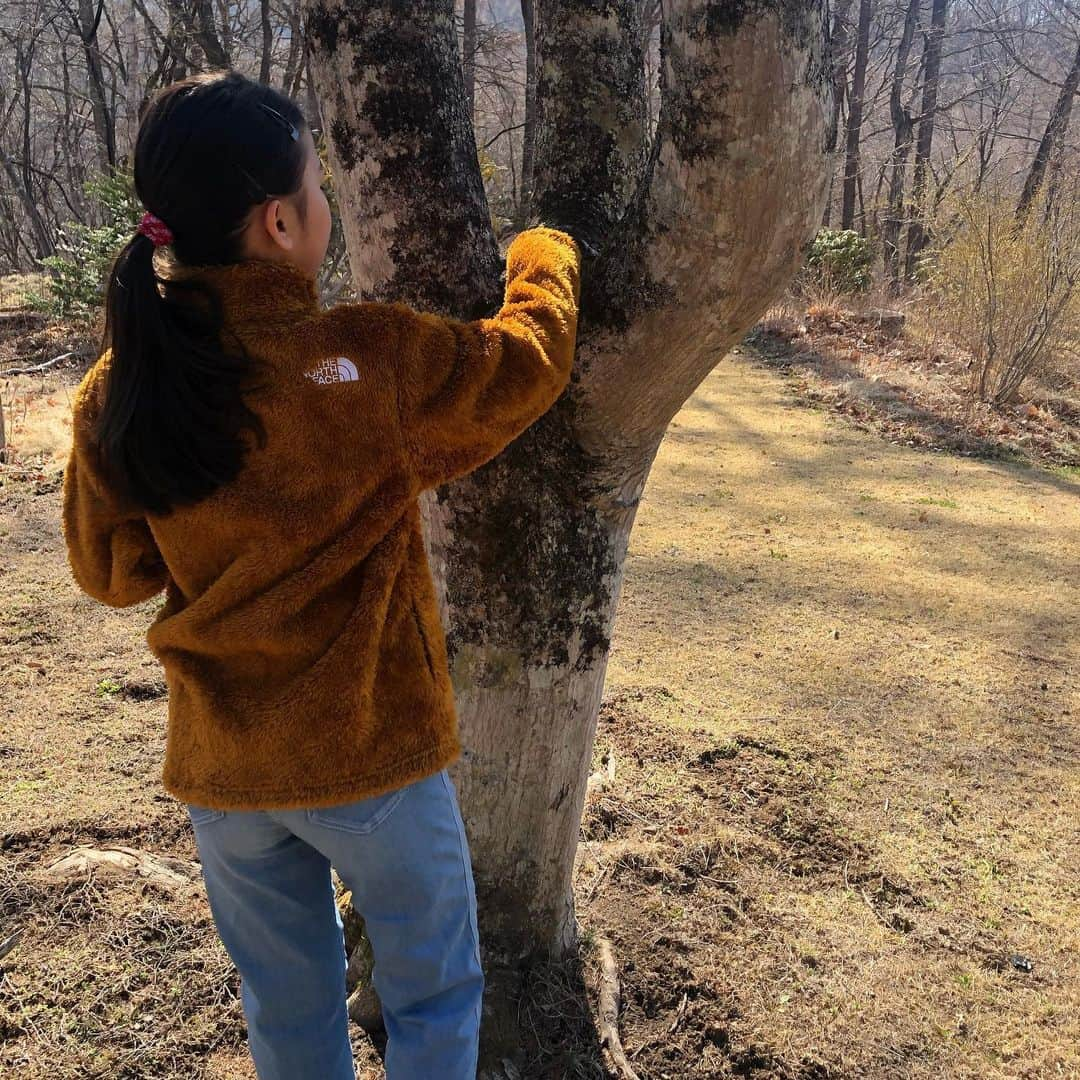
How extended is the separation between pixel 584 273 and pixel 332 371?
24.7 inches

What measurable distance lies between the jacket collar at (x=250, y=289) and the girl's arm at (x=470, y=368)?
0.07m

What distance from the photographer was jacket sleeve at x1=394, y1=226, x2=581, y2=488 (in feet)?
4.26

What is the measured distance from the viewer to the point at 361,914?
149 centimetres

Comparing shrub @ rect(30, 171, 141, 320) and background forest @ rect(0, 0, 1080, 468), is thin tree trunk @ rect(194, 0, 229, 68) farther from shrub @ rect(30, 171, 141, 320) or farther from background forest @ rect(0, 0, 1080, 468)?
shrub @ rect(30, 171, 141, 320)

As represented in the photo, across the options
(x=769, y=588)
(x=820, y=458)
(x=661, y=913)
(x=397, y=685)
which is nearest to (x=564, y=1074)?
(x=661, y=913)

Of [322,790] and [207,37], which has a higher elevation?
[207,37]

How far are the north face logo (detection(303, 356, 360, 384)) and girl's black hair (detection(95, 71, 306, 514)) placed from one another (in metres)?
0.08

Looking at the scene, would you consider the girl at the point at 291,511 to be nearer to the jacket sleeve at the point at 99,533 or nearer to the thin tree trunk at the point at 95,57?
the jacket sleeve at the point at 99,533

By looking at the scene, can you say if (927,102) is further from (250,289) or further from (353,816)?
(353,816)

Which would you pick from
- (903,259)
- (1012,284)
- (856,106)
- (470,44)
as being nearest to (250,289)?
(1012,284)

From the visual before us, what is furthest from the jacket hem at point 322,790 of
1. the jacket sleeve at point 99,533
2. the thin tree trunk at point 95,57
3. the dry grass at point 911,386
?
the thin tree trunk at point 95,57

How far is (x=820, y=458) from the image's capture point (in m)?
7.62

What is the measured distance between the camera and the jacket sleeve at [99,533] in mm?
1383

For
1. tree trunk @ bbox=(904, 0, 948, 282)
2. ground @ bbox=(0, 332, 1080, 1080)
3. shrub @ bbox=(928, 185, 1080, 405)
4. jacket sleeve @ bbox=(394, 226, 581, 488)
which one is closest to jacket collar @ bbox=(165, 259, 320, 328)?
jacket sleeve @ bbox=(394, 226, 581, 488)
